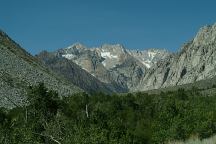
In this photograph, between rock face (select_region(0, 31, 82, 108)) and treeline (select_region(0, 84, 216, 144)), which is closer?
treeline (select_region(0, 84, 216, 144))

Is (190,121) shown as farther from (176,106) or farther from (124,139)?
(124,139)

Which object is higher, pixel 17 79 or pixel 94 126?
pixel 17 79

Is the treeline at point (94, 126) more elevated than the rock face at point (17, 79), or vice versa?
the rock face at point (17, 79)

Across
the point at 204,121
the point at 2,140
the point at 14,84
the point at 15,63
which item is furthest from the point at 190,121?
the point at 15,63

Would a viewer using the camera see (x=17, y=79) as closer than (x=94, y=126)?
No

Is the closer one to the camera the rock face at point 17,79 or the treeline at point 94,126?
the treeline at point 94,126

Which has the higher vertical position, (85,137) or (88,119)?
(88,119)

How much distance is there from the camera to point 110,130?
42031mm

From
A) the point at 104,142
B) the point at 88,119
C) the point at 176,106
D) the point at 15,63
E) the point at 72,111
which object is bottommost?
the point at 104,142

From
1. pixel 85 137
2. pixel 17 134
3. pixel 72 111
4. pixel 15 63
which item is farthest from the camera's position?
pixel 15 63

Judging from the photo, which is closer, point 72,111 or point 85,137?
point 85,137

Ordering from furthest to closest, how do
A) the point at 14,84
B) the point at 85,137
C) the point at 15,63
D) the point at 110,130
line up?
1. the point at 15,63
2. the point at 14,84
3. the point at 110,130
4. the point at 85,137

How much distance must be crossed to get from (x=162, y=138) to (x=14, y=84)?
74442 mm

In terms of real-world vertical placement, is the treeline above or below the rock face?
below
